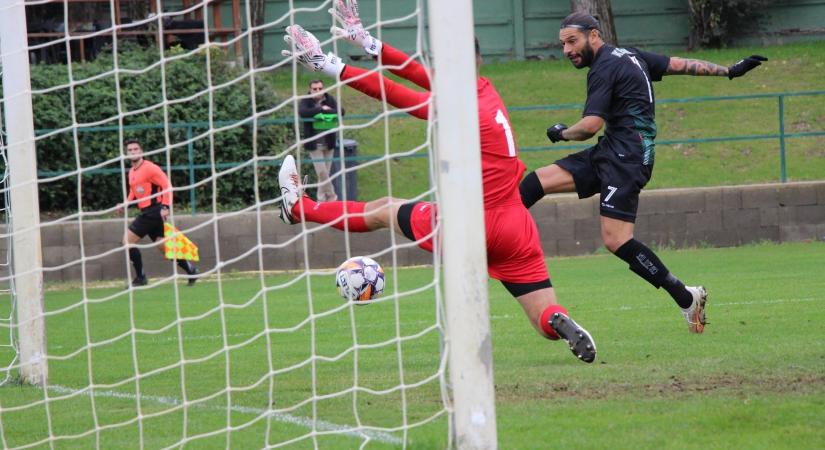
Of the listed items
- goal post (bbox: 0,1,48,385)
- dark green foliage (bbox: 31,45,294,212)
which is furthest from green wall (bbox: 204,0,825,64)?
goal post (bbox: 0,1,48,385)

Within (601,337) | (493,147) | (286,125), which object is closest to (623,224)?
(601,337)

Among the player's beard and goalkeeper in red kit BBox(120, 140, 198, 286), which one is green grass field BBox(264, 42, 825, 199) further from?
the player's beard

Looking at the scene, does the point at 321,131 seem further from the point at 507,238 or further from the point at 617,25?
the point at 617,25

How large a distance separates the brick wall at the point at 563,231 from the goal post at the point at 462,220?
11.8m

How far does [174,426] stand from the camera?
19.6 ft

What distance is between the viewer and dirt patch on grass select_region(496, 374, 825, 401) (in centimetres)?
623

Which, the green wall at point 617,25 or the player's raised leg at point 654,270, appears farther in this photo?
the green wall at point 617,25

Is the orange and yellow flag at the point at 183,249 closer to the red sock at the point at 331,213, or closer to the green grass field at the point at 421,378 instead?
the green grass field at the point at 421,378

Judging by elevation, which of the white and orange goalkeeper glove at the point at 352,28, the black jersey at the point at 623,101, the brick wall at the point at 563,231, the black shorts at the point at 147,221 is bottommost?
the brick wall at the point at 563,231

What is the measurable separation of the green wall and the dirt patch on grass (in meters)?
22.4

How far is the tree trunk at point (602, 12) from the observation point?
26656 millimetres

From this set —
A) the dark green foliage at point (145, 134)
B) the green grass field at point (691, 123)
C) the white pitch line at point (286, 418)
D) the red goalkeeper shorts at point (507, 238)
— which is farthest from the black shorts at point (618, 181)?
the dark green foliage at point (145, 134)

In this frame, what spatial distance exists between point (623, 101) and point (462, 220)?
13.2 feet

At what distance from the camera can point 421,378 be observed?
7.03 metres
